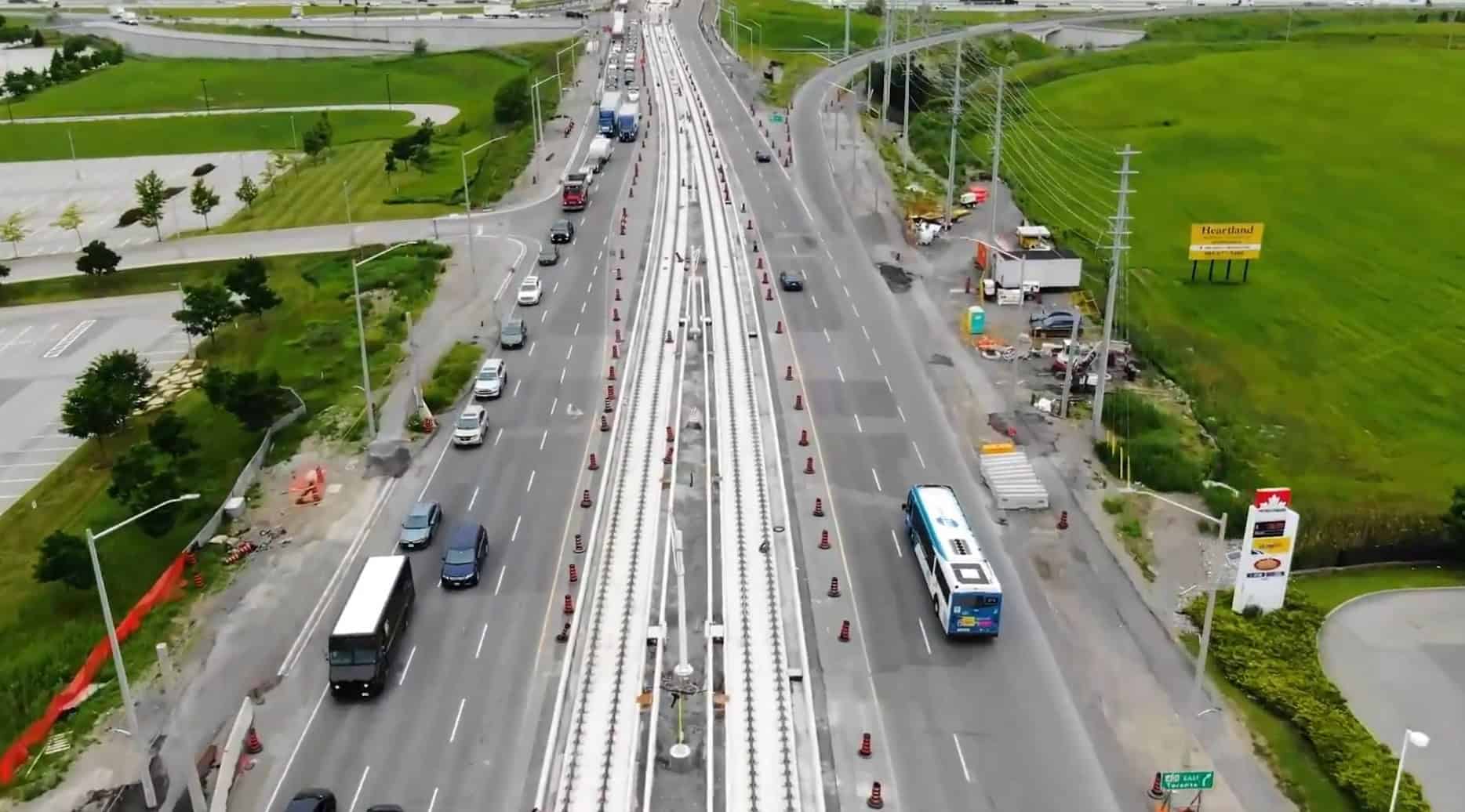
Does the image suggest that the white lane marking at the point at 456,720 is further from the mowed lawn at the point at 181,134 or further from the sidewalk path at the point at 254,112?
the sidewalk path at the point at 254,112

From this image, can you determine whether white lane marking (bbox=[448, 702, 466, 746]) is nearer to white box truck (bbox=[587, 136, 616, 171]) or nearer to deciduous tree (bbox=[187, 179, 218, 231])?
deciduous tree (bbox=[187, 179, 218, 231])

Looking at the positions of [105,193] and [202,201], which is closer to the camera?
[202,201]

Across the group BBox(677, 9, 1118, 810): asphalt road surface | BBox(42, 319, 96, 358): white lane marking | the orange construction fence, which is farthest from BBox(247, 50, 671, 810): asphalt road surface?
BBox(42, 319, 96, 358): white lane marking

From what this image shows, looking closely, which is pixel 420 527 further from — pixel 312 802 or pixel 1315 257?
pixel 1315 257

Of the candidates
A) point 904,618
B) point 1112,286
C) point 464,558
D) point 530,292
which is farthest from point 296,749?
point 530,292

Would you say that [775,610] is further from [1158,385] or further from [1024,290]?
[1024,290]

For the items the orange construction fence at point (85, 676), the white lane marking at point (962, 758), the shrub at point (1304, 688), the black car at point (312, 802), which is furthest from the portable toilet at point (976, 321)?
the black car at point (312, 802)
